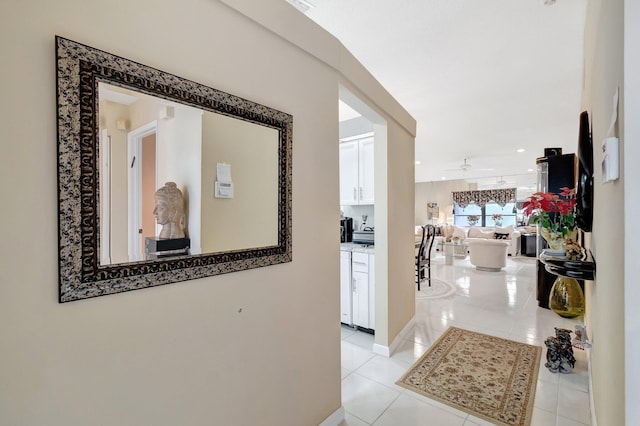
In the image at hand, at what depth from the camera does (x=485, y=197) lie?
12.1 metres

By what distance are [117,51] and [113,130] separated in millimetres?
253

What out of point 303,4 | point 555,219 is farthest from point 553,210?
point 303,4

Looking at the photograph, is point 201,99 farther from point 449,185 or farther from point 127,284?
point 449,185

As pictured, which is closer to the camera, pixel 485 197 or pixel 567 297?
pixel 567 297

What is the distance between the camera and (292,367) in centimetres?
158

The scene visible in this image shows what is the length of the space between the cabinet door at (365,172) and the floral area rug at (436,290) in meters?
2.06

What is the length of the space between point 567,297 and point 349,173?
2.81 meters

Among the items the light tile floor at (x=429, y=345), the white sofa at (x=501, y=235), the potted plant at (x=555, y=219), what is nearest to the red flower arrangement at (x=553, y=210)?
the potted plant at (x=555, y=219)

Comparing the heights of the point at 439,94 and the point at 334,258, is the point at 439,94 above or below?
above

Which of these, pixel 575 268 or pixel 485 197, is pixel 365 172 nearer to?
pixel 575 268

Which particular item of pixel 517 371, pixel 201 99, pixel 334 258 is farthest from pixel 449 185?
pixel 201 99

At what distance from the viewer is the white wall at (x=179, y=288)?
766 millimetres

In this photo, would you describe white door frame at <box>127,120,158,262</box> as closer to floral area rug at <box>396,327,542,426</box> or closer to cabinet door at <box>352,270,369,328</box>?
floral area rug at <box>396,327,542,426</box>

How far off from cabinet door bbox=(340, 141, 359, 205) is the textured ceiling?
835mm
